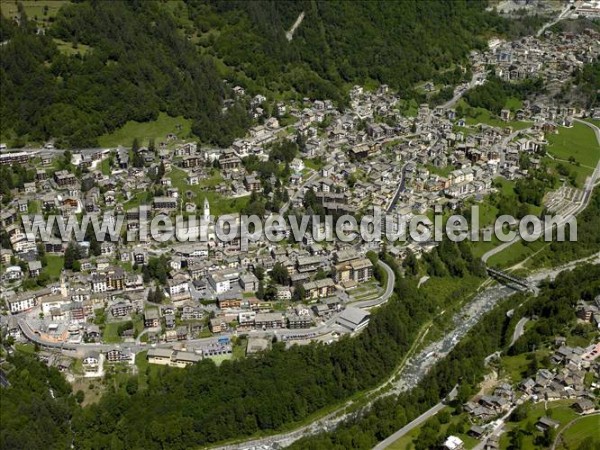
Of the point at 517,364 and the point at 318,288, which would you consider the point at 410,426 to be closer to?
the point at 517,364

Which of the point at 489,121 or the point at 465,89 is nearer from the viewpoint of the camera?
the point at 489,121

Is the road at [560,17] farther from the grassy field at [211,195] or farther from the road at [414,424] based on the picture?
the road at [414,424]

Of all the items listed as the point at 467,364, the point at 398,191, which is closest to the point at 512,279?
the point at 398,191

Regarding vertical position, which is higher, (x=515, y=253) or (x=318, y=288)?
(x=515, y=253)

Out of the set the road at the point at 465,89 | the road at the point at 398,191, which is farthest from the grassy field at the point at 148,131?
the road at the point at 465,89

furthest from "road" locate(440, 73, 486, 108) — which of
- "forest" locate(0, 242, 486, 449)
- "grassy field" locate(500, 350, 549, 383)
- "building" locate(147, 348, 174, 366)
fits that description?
"building" locate(147, 348, 174, 366)

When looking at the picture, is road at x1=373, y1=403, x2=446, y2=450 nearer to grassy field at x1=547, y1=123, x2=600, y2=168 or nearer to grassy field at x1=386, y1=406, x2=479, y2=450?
grassy field at x1=386, y1=406, x2=479, y2=450

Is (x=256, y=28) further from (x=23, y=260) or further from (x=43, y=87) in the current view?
(x=23, y=260)

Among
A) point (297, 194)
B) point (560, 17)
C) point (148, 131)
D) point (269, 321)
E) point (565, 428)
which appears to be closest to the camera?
point (565, 428)
